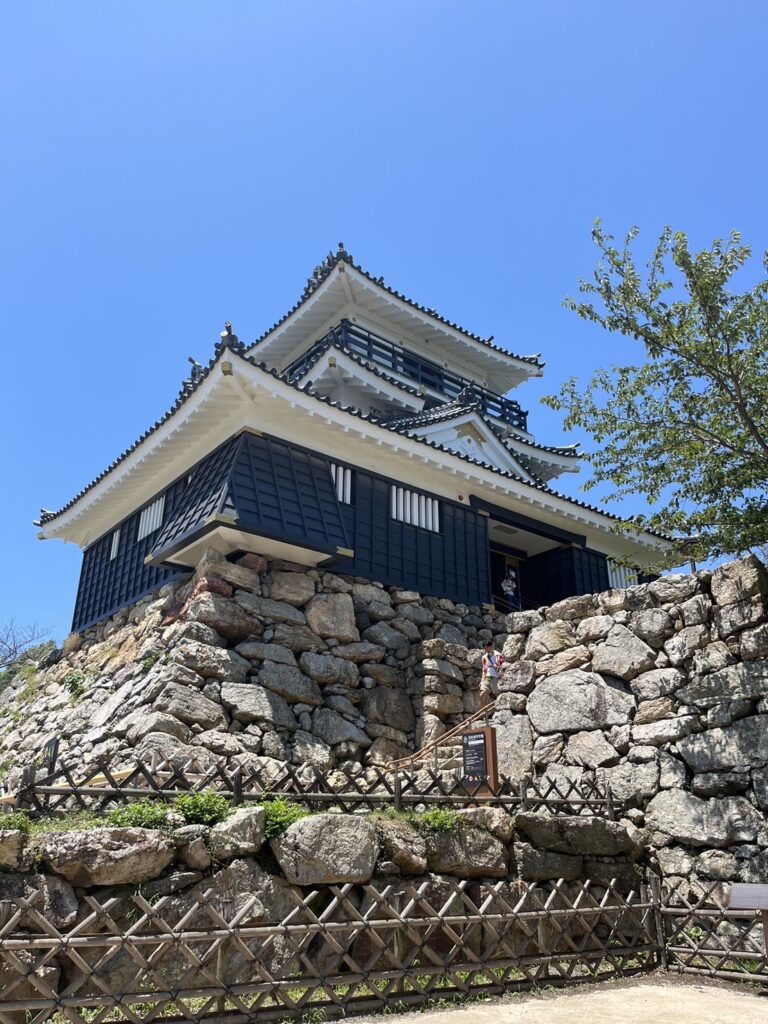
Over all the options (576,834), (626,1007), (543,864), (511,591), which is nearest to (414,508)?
(511,591)

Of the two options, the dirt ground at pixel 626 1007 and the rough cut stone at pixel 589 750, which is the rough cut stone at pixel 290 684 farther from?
the dirt ground at pixel 626 1007

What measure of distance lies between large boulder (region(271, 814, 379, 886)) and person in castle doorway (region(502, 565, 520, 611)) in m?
9.83

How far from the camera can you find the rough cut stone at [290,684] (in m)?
10.8

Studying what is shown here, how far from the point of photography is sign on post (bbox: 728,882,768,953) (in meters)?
6.26

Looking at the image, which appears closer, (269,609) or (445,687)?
(269,609)

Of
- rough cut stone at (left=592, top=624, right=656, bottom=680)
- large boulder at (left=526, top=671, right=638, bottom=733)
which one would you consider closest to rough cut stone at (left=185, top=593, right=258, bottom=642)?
large boulder at (left=526, top=671, right=638, bottom=733)

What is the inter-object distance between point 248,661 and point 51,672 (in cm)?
673

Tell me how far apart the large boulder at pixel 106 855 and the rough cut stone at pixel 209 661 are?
4.88 meters

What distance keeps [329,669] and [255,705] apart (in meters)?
1.49

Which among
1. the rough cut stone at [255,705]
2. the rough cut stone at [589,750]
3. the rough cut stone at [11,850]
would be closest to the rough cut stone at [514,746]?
the rough cut stone at [589,750]

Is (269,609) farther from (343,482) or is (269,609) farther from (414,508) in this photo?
(414,508)

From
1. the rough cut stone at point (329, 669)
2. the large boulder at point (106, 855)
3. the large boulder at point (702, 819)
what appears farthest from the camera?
the rough cut stone at point (329, 669)

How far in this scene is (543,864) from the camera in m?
7.21

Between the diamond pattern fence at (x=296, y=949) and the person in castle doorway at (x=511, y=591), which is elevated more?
the person in castle doorway at (x=511, y=591)
